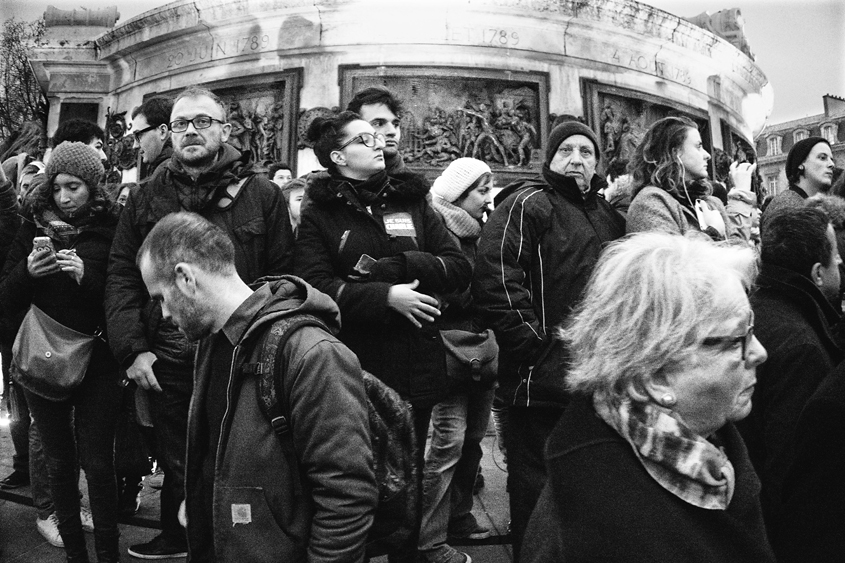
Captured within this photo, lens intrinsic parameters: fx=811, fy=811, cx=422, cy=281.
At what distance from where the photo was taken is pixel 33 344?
394cm

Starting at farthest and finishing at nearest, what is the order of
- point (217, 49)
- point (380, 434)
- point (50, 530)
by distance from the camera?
point (217, 49)
point (50, 530)
point (380, 434)

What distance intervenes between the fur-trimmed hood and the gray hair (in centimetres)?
212

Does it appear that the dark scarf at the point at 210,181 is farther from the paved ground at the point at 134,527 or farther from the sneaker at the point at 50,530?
the sneaker at the point at 50,530

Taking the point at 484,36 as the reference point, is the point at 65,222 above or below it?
below

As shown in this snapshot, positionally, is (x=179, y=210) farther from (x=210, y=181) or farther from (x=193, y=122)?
(x=193, y=122)

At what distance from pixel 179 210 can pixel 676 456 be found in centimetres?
284

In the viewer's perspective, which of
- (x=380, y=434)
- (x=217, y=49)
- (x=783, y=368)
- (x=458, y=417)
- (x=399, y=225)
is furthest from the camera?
(x=217, y=49)

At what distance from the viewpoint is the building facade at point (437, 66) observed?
36.5 feet

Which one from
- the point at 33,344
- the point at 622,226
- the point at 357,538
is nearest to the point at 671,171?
Result: the point at 622,226

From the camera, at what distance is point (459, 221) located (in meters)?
5.00

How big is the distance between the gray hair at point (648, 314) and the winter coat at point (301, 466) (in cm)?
73

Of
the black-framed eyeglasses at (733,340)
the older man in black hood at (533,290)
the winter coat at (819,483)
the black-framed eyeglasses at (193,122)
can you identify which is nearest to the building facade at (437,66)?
the black-framed eyeglasses at (193,122)

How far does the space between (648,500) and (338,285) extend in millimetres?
2244

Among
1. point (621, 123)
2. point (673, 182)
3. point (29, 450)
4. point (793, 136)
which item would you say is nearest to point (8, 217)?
point (29, 450)
